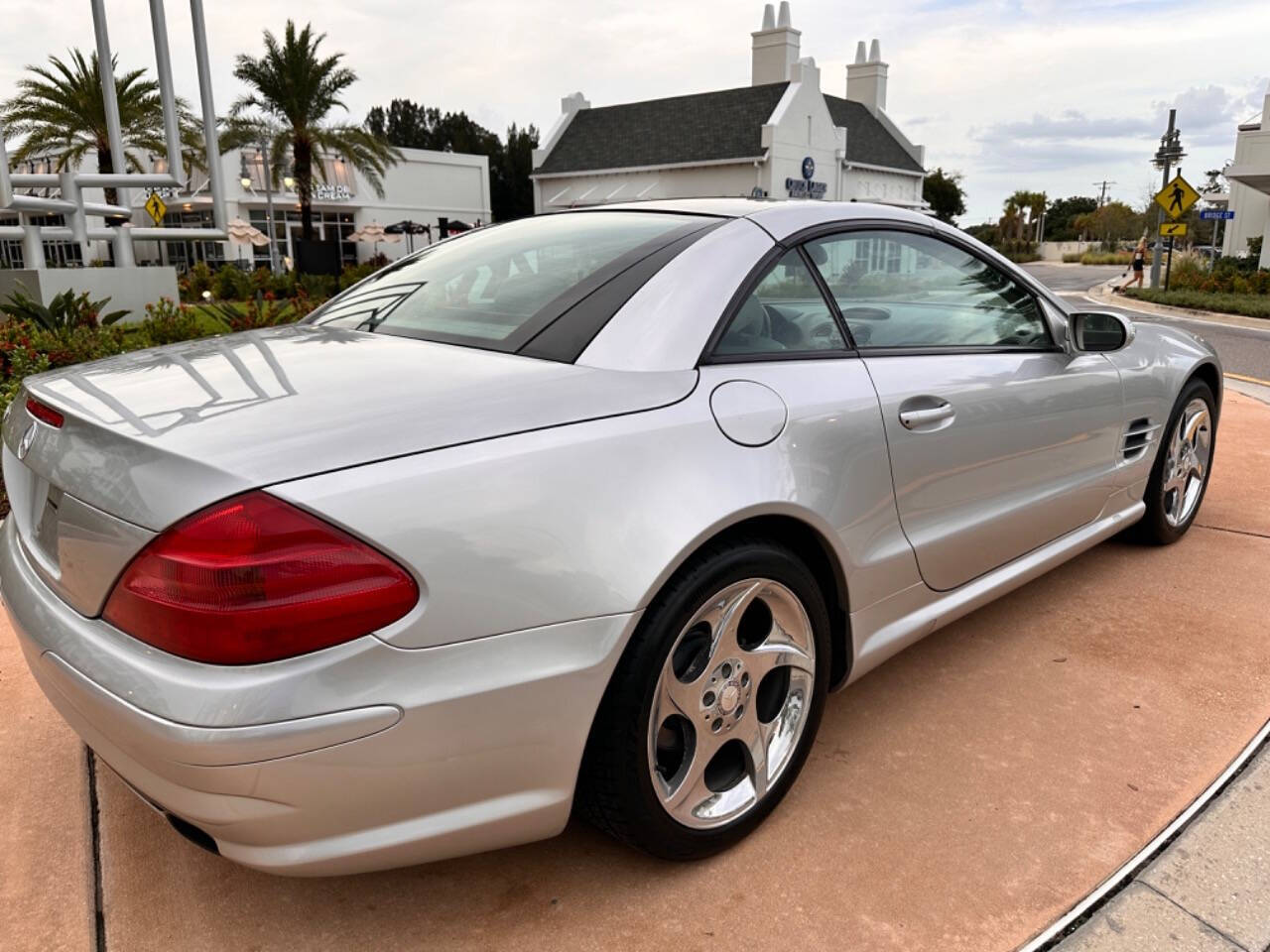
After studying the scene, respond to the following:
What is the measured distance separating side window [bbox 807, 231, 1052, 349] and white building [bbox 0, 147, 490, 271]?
4386 centimetres

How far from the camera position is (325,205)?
50.4m

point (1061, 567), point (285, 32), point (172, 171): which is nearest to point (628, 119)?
point (285, 32)

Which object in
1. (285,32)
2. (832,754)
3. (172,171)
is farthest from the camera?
(285,32)

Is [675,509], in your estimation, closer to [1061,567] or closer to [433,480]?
[433,480]

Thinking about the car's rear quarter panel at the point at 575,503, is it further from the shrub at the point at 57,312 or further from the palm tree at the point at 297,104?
the palm tree at the point at 297,104

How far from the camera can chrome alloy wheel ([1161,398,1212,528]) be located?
406cm

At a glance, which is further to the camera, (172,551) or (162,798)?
(162,798)

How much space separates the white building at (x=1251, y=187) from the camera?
1028 inches

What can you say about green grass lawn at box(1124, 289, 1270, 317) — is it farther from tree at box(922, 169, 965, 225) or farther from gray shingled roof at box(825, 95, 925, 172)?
tree at box(922, 169, 965, 225)

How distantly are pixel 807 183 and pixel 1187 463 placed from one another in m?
36.2

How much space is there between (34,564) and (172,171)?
1122 centimetres

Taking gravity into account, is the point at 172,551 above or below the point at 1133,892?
above

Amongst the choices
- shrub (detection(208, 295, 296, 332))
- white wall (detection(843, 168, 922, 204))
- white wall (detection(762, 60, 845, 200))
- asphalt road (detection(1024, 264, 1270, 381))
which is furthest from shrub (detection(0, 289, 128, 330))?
white wall (detection(843, 168, 922, 204))

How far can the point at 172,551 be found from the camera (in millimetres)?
1561
